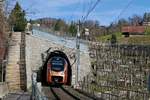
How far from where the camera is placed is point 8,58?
5297 centimetres

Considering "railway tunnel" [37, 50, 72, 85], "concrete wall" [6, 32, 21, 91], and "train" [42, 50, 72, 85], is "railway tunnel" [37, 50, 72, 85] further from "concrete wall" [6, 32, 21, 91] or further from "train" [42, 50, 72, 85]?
"concrete wall" [6, 32, 21, 91]

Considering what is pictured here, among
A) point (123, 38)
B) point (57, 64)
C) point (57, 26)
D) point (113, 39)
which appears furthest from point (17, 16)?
point (123, 38)

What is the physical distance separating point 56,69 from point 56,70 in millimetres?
99

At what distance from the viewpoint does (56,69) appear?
55.6 m

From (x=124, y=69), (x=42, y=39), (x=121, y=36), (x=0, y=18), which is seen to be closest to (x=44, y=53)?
(x=42, y=39)

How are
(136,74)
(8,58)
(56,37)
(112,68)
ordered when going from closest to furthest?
1. (8,58)
2. (56,37)
3. (136,74)
4. (112,68)

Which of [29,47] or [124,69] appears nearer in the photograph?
[29,47]

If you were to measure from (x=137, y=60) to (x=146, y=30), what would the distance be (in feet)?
108

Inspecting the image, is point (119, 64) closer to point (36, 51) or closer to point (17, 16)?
point (36, 51)

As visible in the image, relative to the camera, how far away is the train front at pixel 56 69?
5556cm

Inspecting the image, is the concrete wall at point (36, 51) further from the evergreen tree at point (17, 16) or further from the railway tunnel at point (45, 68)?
the evergreen tree at point (17, 16)

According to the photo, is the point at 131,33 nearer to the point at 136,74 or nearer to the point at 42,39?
the point at 136,74

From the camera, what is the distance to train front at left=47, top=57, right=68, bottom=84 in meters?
55.6

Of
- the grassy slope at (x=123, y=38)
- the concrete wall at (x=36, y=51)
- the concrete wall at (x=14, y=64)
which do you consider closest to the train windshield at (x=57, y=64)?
the concrete wall at (x=36, y=51)
